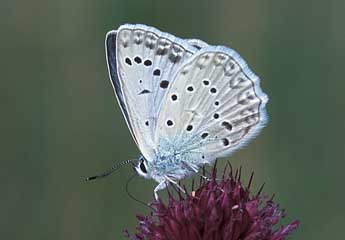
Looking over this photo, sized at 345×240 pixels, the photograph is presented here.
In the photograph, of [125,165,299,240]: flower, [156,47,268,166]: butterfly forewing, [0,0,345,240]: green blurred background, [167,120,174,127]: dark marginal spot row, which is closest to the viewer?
[125,165,299,240]: flower

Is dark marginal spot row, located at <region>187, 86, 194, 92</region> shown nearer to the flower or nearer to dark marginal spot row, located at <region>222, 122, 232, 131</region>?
dark marginal spot row, located at <region>222, 122, 232, 131</region>

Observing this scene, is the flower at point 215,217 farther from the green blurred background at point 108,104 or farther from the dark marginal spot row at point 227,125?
the green blurred background at point 108,104

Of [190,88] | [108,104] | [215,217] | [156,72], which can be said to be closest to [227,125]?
[190,88]

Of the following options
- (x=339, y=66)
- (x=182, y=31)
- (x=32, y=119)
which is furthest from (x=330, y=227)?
(x=32, y=119)

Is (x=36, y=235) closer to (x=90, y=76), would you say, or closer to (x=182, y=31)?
(x=90, y=76)

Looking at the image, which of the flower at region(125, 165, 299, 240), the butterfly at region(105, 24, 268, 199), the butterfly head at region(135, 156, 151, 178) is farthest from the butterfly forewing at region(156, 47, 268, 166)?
the flower at region(125, 165, 299, 240)

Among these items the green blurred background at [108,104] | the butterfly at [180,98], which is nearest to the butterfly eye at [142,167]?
the butterfly at [180,98]

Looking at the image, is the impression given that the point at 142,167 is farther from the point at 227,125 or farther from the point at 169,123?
the point at 227,125

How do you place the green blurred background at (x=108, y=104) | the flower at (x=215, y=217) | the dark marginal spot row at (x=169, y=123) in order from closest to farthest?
the flower at (x=215, y=217)
the dark marginal spot row at (x=169, y=123)
the green blurred background at (x=108, y=104)
